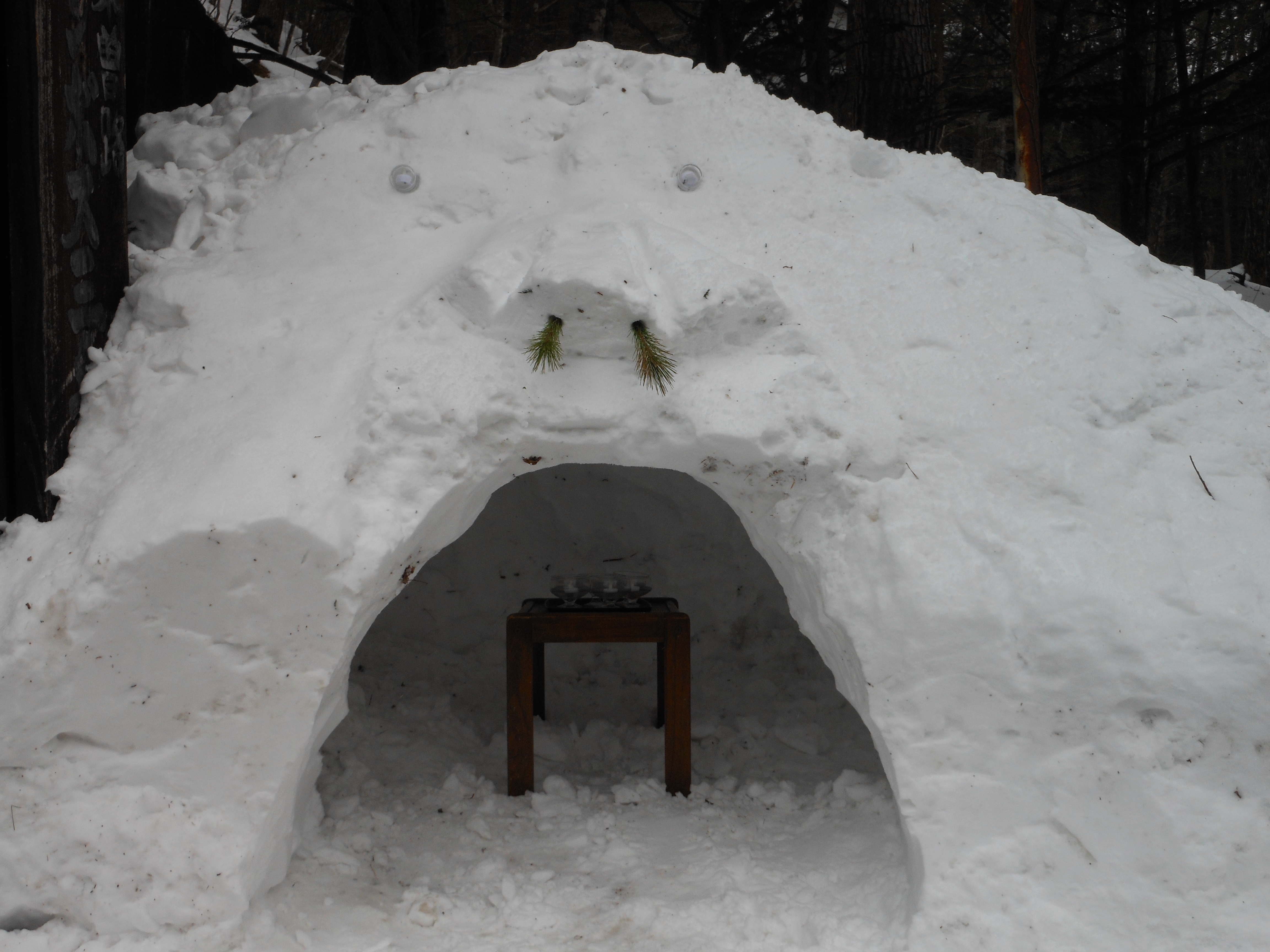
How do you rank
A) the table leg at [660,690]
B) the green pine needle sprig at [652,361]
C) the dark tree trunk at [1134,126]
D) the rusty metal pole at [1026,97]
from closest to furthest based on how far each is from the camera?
the green pine needle sprig at [652,361], the table leg at [660,690], the rusty metal pole at [1026,97], the dark tree trunk at [1134,126]

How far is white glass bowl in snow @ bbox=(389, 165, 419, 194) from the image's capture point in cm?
288

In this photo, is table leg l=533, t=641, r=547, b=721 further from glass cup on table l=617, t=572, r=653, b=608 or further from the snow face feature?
the snow face feature

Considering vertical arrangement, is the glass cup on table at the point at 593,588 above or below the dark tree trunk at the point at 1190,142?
below

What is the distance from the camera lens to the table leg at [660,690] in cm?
373

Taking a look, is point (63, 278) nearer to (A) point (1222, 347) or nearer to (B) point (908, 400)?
(B) point (908, 400)

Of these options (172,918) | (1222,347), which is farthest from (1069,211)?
(172,918)

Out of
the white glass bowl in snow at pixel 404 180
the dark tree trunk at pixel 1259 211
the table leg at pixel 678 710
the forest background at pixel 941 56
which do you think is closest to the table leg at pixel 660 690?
the table leg at pixel 678 710

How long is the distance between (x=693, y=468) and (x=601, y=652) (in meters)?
1.93

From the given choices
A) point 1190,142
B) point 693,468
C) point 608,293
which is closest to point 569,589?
point 693,468

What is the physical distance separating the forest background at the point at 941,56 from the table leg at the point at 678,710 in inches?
114

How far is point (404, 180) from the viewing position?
113 inches

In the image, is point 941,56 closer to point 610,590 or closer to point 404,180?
point 404,180

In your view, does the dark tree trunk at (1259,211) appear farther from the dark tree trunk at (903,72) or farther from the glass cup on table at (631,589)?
the glass cup on table at (631,589)

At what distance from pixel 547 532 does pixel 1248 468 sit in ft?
9.37
